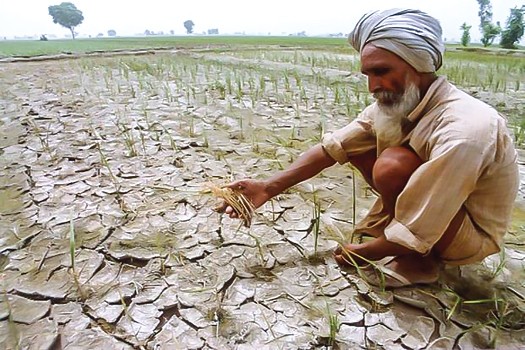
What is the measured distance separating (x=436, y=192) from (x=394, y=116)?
0.73ft

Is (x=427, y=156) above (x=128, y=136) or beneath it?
above

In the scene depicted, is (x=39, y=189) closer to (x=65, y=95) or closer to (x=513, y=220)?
(x=513, y=220)

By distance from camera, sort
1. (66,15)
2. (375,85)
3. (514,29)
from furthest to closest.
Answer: (66,15), (514,29), (375,85)

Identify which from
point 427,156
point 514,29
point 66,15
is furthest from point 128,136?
point 66,15

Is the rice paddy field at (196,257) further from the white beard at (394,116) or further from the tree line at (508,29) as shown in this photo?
the tree line at (508,29)

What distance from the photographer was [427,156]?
0.88m

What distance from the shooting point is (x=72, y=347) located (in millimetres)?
854

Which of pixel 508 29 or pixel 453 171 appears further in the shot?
pixel 508 29

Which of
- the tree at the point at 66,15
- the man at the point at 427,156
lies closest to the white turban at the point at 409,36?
the man at the point at 427,156

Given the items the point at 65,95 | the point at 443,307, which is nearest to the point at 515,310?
the point at 443,307

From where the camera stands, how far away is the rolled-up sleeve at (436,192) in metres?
0.78

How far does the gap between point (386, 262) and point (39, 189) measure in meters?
1.46

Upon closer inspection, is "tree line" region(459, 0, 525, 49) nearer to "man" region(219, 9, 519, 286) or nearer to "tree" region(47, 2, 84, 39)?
"man" region(219, 9, 519, 286)

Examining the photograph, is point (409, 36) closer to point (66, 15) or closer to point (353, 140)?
point (353, 140)
